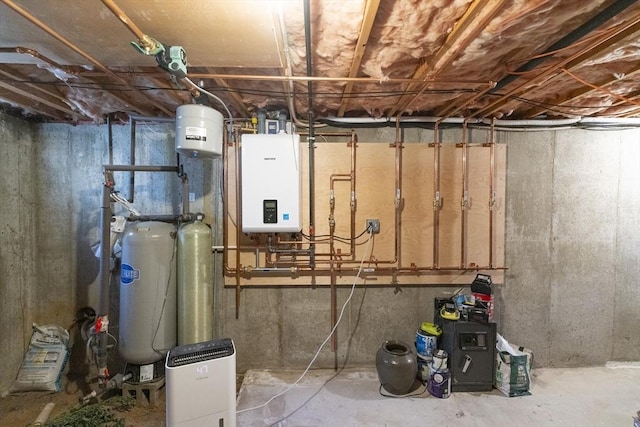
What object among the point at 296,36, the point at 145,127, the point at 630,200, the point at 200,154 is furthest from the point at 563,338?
the point at 145,127

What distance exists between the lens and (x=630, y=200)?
2561mm

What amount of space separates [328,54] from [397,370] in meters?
2.19

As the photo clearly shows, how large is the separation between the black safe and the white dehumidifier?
5.49 feet

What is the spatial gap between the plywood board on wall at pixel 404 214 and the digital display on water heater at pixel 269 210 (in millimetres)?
454

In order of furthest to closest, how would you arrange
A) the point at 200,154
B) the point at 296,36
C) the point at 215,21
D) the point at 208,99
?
the point at 208,99 → the point at 200,154 → the point at 296,36 → the point at 215,21

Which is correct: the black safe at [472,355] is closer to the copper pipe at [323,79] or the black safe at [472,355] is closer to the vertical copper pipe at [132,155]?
the copper pipe at [323,79]

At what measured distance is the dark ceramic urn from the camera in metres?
2.06

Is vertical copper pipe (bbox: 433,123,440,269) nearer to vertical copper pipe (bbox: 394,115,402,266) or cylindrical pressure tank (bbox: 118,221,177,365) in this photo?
vertical copper pipe (bbox: 394,115,402,266)

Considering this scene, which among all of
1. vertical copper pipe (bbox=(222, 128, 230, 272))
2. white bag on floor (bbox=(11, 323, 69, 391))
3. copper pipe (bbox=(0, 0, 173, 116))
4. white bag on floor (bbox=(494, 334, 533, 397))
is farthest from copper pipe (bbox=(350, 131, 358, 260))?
white bag on floor (bbox=(11, 323, 69, 391))

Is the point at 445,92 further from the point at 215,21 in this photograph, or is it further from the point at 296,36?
the point at 215,21

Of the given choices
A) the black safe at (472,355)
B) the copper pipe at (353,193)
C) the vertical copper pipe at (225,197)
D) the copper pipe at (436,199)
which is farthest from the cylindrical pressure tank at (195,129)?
the black safe at (472,355)

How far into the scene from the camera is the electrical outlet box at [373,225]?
2447 millimetres

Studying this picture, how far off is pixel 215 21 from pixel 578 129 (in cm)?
312

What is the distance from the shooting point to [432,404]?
2.06m
